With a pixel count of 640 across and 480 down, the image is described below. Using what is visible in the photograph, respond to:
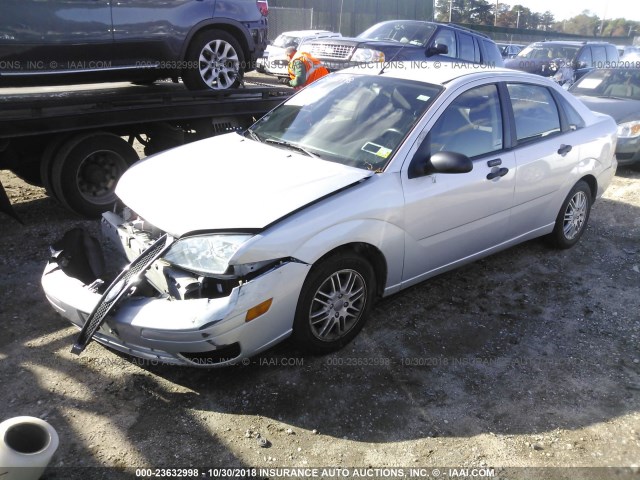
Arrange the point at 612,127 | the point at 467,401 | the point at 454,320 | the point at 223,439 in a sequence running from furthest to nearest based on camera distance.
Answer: the point at 612,127
the point at 454,320
the point at 467,401
the point at 223,439

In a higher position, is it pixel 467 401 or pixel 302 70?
pixel 302 70

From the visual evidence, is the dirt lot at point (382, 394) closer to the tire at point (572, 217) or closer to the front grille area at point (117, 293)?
the front grille area at point (117, 293)

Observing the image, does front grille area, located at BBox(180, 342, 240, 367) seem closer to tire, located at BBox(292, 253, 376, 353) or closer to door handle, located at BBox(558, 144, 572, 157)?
tire, located at BBox(292, 253, 376, 353)

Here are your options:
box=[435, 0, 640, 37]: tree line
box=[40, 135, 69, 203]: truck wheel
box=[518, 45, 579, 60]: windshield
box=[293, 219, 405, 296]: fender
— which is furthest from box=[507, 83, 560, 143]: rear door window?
box=[435, 0, 640, 37]: tree line

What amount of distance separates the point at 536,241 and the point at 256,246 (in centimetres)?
363

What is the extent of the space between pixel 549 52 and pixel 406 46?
7477mm

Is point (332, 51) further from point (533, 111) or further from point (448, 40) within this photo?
point (533, 111)

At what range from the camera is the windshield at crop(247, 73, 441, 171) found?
3.58 m

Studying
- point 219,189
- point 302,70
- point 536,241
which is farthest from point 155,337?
point 302,70

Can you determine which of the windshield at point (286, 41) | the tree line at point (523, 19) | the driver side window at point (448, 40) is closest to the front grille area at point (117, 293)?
the driver side window at point (448, 40)

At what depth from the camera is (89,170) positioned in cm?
520

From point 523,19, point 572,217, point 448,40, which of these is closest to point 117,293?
point 572,217

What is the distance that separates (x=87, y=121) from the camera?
4883 mm

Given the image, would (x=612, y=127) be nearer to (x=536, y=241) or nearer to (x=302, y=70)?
(x=536, y=241)
